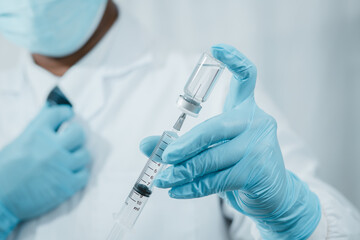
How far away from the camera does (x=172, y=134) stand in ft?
2.34

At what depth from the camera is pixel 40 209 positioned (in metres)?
0.96

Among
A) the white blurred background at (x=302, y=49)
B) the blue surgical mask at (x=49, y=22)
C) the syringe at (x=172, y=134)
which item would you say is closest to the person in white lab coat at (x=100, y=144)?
the blue surgical mask at (x=49, y=22)

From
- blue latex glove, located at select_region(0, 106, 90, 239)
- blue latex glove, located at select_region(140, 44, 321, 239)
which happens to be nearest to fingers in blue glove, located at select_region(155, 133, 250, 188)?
blue latex glove, located at select_region(140, 44, 321, 239)

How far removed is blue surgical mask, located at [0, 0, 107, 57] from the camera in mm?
972

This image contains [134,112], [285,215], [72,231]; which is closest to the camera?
[285,215]

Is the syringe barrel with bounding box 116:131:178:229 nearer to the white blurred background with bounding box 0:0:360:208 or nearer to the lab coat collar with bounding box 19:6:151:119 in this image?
the lab coat collar with bounding box 19:6:151:119

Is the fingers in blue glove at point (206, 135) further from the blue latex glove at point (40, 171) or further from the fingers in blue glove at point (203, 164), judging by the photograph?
the blue latex glove at point (40, 171)

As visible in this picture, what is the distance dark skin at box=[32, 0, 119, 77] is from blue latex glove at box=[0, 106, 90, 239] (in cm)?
20

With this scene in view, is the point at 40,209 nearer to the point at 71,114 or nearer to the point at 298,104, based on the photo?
the point at 71,114

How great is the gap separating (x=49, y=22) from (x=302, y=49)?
39.3 inches

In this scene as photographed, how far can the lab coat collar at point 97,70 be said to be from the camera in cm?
108

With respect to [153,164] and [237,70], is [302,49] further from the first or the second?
[153,164]

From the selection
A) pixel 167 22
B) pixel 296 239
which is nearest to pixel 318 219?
pixel 296 239

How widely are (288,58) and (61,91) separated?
93cm
